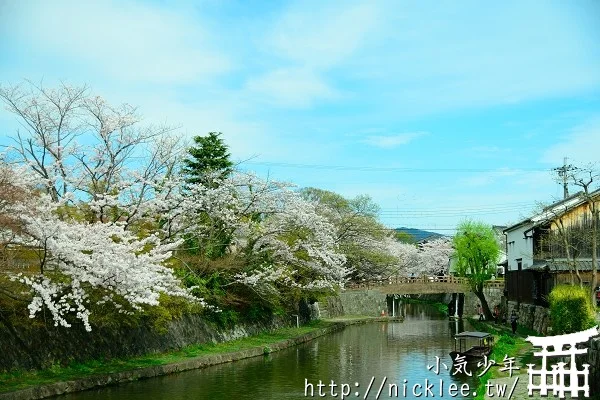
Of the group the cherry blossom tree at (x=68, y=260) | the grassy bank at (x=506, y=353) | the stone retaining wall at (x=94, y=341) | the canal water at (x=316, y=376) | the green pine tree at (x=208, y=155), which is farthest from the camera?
the green pine tree at (x=208, y=155)

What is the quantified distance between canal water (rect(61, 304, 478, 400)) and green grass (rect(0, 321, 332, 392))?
90cm

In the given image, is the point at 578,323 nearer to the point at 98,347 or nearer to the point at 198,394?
the point at 198,394

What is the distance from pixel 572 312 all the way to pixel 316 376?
33.7ft

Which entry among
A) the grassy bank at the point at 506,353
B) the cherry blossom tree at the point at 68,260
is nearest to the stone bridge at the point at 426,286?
the grassy bank at the point at 506,353

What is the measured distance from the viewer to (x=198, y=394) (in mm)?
20453

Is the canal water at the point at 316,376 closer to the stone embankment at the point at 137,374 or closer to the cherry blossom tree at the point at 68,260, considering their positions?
the stone embankment at the point at 137,374

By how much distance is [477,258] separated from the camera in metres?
51.5

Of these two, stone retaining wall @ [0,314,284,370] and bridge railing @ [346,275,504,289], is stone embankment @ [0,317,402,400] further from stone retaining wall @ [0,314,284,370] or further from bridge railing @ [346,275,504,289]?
bridge railing @ [346,275,504,289]

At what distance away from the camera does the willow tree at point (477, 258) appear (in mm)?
50938

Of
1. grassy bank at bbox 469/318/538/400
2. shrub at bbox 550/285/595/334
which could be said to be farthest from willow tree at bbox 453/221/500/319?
shrub at bbox 550/285/595/334

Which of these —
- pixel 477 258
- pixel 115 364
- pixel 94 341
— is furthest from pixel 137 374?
pixel 477 258

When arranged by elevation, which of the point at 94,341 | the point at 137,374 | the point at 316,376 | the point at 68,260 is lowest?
the point at 316,376

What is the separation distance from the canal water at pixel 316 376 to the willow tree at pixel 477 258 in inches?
581

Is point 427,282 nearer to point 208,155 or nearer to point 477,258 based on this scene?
point 477,258
